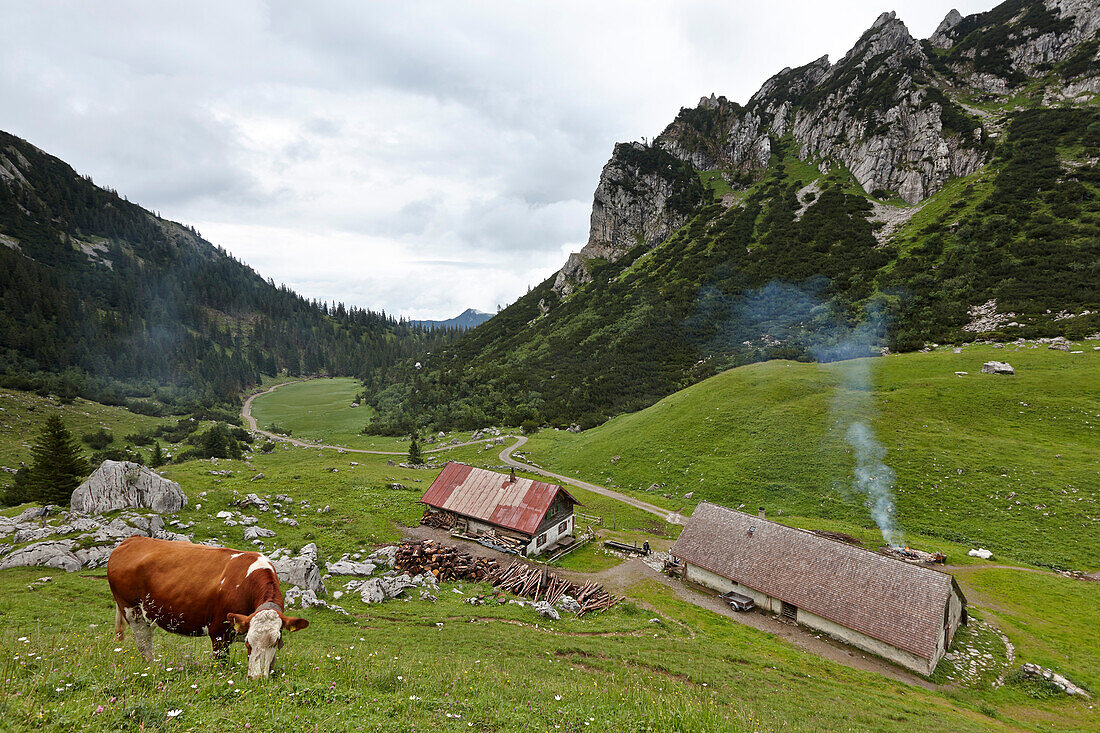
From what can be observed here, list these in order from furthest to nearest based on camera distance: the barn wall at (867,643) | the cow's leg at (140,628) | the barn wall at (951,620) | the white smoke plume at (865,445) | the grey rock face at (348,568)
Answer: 1. the white smoke plume at (865,445)
2. the grey rock face at (348,568)
3. the barn wall at (951,620)
4. the barn wall at (867,643)
5. the cow's leg at (140,628)

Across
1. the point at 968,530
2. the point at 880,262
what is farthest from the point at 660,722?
the point at 880,262

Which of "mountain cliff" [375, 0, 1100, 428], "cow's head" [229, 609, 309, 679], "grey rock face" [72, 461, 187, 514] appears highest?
"mountain cliff" [375, 0, 1100, 428]

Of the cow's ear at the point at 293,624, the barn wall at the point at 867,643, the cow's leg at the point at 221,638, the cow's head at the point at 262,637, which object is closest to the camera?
the cow's head at the point at 262,637

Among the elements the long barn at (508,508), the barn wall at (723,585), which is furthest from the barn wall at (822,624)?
the long barn at (508,508)

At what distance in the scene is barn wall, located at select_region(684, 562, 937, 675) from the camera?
2392 cm

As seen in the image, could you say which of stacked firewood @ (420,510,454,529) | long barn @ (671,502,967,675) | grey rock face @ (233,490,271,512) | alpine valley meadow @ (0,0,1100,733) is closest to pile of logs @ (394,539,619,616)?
alpine valley meadow @ (0,0,1100,733)

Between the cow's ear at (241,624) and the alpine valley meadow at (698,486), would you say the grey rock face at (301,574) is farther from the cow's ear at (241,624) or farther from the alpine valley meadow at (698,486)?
the cow's ear at (241,624)

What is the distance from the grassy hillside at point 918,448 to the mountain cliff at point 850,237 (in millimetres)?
19952

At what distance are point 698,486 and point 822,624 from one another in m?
23.8

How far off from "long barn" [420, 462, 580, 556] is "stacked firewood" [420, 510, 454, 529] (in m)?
0.26

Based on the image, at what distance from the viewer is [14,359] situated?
108 metres

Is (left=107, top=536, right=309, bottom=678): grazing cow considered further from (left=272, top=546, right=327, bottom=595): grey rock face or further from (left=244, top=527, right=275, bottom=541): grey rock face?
(left=244, top=527, right=275, bottom=541): grey rock face

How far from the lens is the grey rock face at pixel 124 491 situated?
3008 centimetres

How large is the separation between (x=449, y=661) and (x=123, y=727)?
11.1 meters
